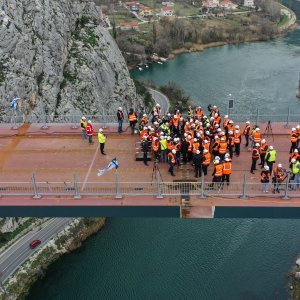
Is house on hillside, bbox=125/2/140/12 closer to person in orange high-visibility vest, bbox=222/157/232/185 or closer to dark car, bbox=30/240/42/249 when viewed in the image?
dark car, bbox=30/240/42/249

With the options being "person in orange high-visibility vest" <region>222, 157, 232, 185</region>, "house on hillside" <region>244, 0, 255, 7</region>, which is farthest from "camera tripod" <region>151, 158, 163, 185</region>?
"house on hillside" <region>244, 0, 255, 7</region>

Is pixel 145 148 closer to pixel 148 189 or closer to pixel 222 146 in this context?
pixel 148 189

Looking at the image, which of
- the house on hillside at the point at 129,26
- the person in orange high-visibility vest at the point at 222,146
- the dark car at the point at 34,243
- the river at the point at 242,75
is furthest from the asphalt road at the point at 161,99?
the person in orange high-visibility vest at the point at 222,146

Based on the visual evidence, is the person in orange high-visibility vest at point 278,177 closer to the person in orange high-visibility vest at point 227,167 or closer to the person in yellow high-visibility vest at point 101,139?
the person in orange high-visibility vest at point 227,167

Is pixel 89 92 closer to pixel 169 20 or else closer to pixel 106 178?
pixel 106 178

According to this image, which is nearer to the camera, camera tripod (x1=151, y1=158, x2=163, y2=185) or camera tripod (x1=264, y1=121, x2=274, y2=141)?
camera tripod (x1=151, y1=158, x2=163, y2=185)

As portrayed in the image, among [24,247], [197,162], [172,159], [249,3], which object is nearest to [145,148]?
[172,159]
